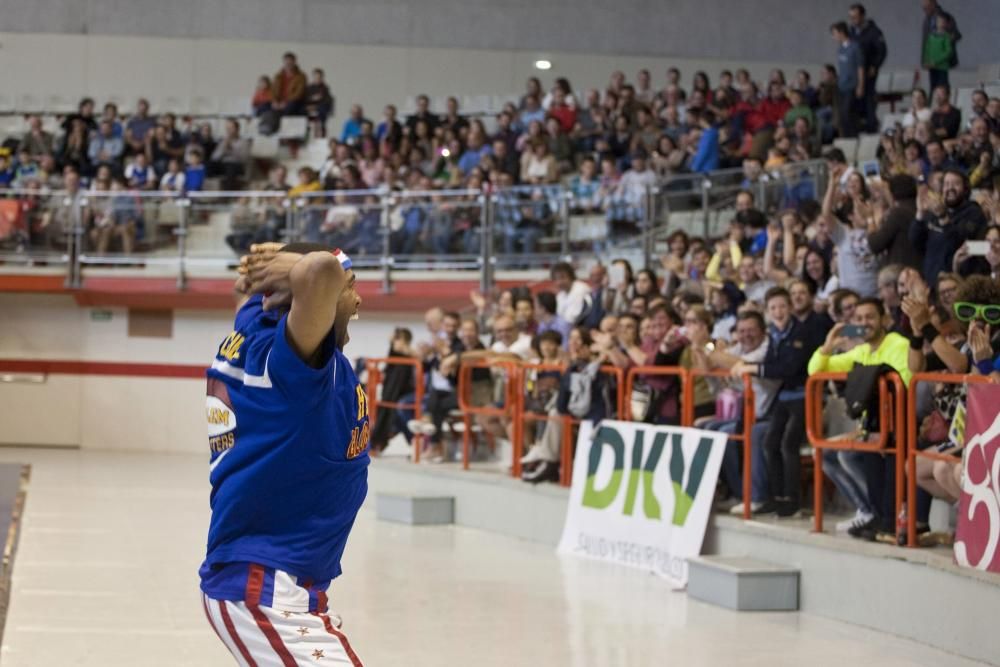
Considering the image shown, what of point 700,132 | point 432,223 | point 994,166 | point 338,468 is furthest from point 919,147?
point 338,468

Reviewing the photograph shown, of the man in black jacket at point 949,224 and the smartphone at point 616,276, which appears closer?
the man in black jacket at point 949,224

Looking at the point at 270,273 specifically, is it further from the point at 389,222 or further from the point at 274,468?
the point at 389,222

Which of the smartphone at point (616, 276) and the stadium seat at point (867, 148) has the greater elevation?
the stadium seat at point (867, 148)

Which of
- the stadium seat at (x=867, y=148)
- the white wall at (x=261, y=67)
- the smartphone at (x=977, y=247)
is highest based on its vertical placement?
the white wall at (x=261, y=67)

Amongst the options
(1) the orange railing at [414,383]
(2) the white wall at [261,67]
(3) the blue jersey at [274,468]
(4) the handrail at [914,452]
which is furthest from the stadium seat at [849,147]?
(3) the blue jersey at [274,468]

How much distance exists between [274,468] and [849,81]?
46.6 feet

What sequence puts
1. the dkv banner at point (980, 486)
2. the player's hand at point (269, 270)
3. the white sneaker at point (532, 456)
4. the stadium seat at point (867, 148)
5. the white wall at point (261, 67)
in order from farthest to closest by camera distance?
the white wall at point (261, 67)
the stadium seat at point (867, 148)
the white sneaker at point (532, 456)
the dkv banner at point (980, 486)
the player's hand at point (269, 270)

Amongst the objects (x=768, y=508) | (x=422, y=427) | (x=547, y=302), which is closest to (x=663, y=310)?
(x=768, y=508)

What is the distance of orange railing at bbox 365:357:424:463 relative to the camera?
14602 mm

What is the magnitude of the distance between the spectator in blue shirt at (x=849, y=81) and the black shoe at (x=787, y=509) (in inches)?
305

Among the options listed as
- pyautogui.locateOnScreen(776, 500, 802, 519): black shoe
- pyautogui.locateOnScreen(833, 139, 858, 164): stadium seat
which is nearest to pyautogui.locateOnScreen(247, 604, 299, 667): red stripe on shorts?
pyautogui.locateOnScreen(776, 500, 802, 519): black shoe

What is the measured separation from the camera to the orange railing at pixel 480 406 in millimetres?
13070

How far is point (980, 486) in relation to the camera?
7797 millimetres

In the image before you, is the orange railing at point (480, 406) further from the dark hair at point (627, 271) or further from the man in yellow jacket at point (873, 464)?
the man in yellow jacket at point (873, 464)
